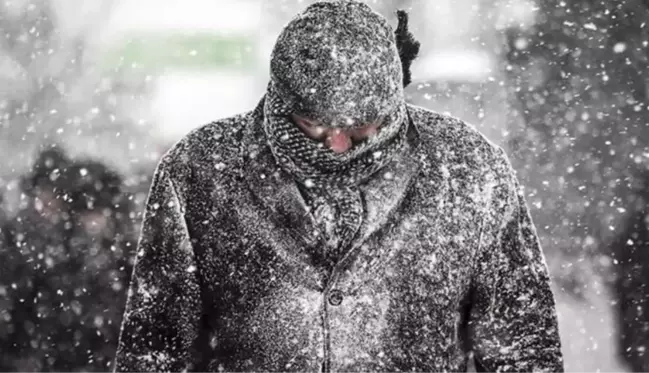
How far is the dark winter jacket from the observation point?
Result: 241 cm

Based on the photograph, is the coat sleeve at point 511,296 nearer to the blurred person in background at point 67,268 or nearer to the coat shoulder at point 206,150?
the coat shoulder at point 206,150

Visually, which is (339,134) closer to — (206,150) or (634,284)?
(206,150)

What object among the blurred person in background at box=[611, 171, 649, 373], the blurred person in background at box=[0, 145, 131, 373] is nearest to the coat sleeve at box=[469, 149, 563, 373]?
the blurred person in background at box=[611, 171, 649, 373]

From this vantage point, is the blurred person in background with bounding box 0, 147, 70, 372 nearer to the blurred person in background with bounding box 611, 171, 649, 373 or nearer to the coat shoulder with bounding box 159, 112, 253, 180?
→ the blurred person in background with bounding box 611, 171, 649, 373

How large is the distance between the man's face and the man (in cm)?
3

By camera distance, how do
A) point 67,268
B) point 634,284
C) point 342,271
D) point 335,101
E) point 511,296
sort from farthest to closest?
point 67,268, point 634,284, point 511,296, point 342,271, point 335,101

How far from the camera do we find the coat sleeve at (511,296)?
8.16 ft

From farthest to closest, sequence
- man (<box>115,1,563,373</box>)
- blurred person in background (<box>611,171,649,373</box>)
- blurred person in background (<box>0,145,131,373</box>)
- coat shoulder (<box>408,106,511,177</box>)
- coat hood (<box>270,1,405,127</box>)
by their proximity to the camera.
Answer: blurred person in background (<box>0,145,131,373</box>) < blurred person in background (<box>611,171,649,373</box>) < coat shoulder (<box>408,106,511,177</box>) < man (<box>115,1,563,373</box>) < coat hood (<box>270,1,405,127</box>)

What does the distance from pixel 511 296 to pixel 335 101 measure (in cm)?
76

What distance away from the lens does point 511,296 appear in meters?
2.51

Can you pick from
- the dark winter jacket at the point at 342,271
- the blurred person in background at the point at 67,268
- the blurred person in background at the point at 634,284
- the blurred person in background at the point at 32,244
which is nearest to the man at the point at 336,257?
the dark winter jacket at the point at 342,271

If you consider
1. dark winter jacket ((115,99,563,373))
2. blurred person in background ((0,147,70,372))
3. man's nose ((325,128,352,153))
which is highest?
man's nose ((325,128,352,153))

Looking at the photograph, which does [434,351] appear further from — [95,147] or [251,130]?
[95,147]

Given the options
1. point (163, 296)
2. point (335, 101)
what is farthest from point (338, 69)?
point (163, 296)
